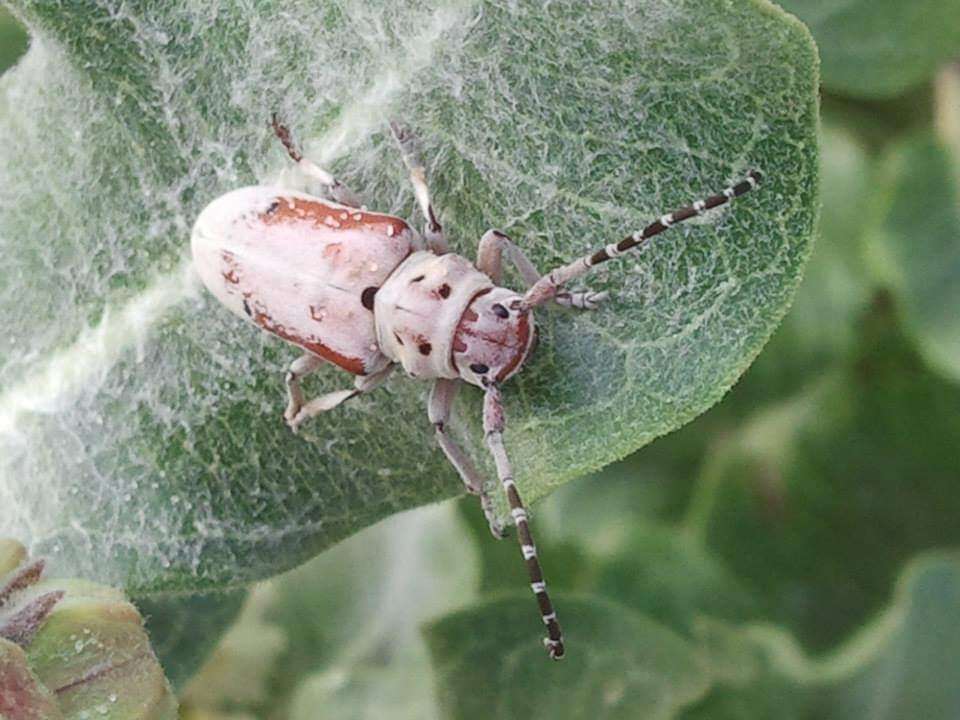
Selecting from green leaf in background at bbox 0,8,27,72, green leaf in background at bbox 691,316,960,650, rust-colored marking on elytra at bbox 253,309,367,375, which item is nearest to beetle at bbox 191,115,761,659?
rust-colored marking on elytra at bbox 253,309,367,375

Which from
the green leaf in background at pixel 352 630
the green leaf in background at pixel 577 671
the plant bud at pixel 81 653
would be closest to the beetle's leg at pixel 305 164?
the plant bud at pixel 81 653

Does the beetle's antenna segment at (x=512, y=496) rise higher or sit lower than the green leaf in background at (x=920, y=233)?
higher

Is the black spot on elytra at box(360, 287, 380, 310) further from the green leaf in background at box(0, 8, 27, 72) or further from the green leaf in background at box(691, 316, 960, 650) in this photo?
the green leaf in background at box(691, 316, 960, 650)

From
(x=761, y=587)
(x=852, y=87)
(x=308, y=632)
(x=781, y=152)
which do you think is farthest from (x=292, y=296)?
(x=761, y=587)

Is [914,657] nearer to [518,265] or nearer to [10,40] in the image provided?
[518,265]

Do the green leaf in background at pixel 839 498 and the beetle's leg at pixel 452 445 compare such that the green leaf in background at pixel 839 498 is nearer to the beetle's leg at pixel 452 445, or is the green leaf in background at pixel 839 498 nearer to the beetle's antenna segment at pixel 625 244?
the beetle's leg at pixel 452 445

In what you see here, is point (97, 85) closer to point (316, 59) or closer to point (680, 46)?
point (316, 59)

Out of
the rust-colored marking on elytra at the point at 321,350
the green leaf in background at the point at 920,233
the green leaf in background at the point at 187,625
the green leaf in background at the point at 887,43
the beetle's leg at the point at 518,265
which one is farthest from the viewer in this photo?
the green leaf in background at the point at 920,233
